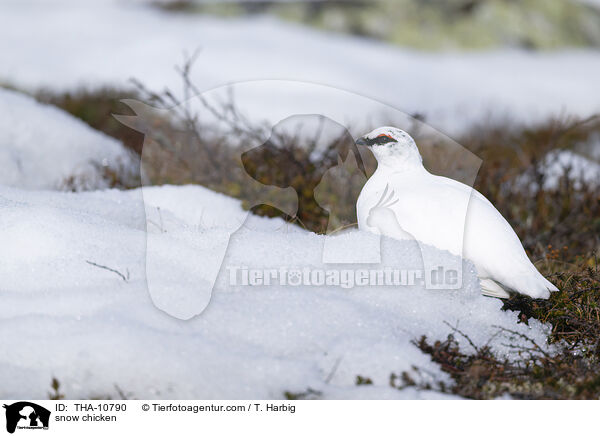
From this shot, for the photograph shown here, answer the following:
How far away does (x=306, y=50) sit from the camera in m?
10.0

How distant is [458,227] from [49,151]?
312cm

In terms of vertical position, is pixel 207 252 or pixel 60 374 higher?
pixel 207 252

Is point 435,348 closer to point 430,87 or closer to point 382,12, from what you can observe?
point 430,87

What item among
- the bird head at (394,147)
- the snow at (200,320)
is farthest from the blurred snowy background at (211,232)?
the bird head at (394,147)

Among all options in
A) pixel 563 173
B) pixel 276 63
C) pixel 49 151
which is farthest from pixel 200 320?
pixel 276 63

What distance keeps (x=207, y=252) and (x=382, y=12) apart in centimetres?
1127

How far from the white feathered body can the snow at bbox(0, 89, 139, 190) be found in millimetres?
2397

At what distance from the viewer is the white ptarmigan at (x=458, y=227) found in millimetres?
2342

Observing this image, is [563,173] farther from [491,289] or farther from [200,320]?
[200,320]

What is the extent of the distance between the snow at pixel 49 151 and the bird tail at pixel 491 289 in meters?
2.65
